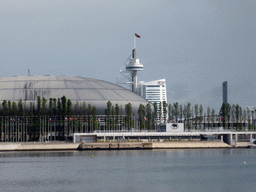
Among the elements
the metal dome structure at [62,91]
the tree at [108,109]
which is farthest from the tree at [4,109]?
the tree at [108,109]

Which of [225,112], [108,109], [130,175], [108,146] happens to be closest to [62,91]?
[108,109]

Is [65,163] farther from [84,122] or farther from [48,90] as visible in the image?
[48,90]

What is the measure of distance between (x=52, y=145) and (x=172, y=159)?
45.2 m

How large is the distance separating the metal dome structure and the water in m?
79.6

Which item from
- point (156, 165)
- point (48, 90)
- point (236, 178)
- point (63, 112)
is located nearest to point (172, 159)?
point (156, 165)

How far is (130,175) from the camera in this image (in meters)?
76.2

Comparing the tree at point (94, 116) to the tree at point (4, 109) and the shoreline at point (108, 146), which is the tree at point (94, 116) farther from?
the tree at point (4, 109)

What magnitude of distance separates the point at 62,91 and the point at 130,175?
111658 millimetres

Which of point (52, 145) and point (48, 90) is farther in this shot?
point (48, 90)

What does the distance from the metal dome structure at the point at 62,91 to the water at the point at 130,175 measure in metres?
79.6

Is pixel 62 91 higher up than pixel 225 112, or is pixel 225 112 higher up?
pixel 62 91

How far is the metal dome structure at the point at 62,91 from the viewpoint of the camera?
591ft

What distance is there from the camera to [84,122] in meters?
164

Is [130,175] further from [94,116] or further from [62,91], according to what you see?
[62,91]
